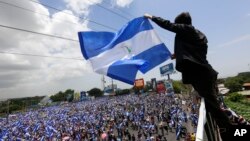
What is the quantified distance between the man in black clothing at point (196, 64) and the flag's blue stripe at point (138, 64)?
151 inches

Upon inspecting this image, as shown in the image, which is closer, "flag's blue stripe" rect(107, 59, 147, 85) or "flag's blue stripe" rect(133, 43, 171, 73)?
"flag's blue stripe" rect(107, 59, 147, 85)

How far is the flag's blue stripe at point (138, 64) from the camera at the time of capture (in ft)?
22.4

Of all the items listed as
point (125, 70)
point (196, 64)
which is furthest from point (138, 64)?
point (196, 64)

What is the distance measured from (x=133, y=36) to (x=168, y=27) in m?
4.91

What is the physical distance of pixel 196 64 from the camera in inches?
109

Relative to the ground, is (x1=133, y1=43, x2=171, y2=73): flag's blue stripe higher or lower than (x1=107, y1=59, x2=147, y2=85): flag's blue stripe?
higher

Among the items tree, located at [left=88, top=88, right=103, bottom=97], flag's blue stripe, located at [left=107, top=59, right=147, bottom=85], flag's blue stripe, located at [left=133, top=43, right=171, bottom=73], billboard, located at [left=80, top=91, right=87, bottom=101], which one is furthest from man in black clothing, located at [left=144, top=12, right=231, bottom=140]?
tree, located at [left=88, top=88, right=103, bottom=97]

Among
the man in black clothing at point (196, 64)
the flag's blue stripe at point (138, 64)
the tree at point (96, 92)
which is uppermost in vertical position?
the tree at point (96, 92)

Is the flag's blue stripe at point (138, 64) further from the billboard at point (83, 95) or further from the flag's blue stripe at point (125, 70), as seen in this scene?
the billboard at point (83, 95)

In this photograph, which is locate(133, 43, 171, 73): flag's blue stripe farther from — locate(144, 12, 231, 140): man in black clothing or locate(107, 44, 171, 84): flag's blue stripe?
locate(144, 12, 231, 140): man in black clothing

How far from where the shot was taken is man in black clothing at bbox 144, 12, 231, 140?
8.82ft

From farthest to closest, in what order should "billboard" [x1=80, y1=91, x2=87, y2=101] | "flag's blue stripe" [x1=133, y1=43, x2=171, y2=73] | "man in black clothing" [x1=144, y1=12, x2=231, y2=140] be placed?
"billboard" [x1=80, y1=91, x2=87, y2=101]
"flag's blue stripe" [x1=133, y1=43, x2=171, y2=73]
"man in black clothing" [x1=144, y1=12, x2=231, y2=140]

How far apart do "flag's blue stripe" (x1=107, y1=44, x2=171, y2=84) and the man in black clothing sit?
Result: 384 cm

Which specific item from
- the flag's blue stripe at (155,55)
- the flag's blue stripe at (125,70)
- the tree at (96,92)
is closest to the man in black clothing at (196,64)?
the flag's blue stripe at (125,70)
